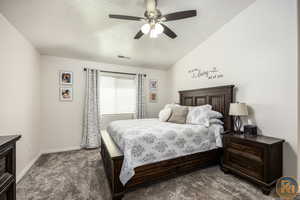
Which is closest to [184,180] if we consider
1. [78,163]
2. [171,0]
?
[78,163]

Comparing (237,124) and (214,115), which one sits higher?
(214,115)

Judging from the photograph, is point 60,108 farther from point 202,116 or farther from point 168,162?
point 202,116

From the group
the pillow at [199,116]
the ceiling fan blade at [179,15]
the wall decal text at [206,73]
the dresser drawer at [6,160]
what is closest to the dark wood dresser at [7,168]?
the dresser drawer at [6,160]

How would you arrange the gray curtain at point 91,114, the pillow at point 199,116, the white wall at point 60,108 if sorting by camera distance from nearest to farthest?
the pillow at point 199,116 < the white wall at point 60,108 < the gray curtain at point 91,114

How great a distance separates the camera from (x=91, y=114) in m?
3.38

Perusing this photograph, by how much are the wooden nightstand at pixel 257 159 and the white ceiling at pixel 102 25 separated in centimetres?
223

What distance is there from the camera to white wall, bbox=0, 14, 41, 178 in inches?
70.1

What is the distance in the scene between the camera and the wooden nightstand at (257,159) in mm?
1703

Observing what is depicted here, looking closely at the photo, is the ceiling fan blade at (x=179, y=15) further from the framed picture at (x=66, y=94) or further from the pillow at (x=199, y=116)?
the framed picture at (x=66, y=94)

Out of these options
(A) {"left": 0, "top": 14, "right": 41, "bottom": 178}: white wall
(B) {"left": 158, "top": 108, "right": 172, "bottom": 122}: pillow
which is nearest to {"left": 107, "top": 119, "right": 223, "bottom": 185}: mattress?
(B) {"left": 158, "top": 108, "right": 172, "bottom": 122}: pillow

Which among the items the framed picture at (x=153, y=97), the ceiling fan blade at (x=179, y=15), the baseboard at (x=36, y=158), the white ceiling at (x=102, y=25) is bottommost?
the baseboard at (x=36, y=158)

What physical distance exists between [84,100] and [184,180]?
2973mm

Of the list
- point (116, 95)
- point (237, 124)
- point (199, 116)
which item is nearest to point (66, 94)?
point (116, 95)

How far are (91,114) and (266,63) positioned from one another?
3834 mm
